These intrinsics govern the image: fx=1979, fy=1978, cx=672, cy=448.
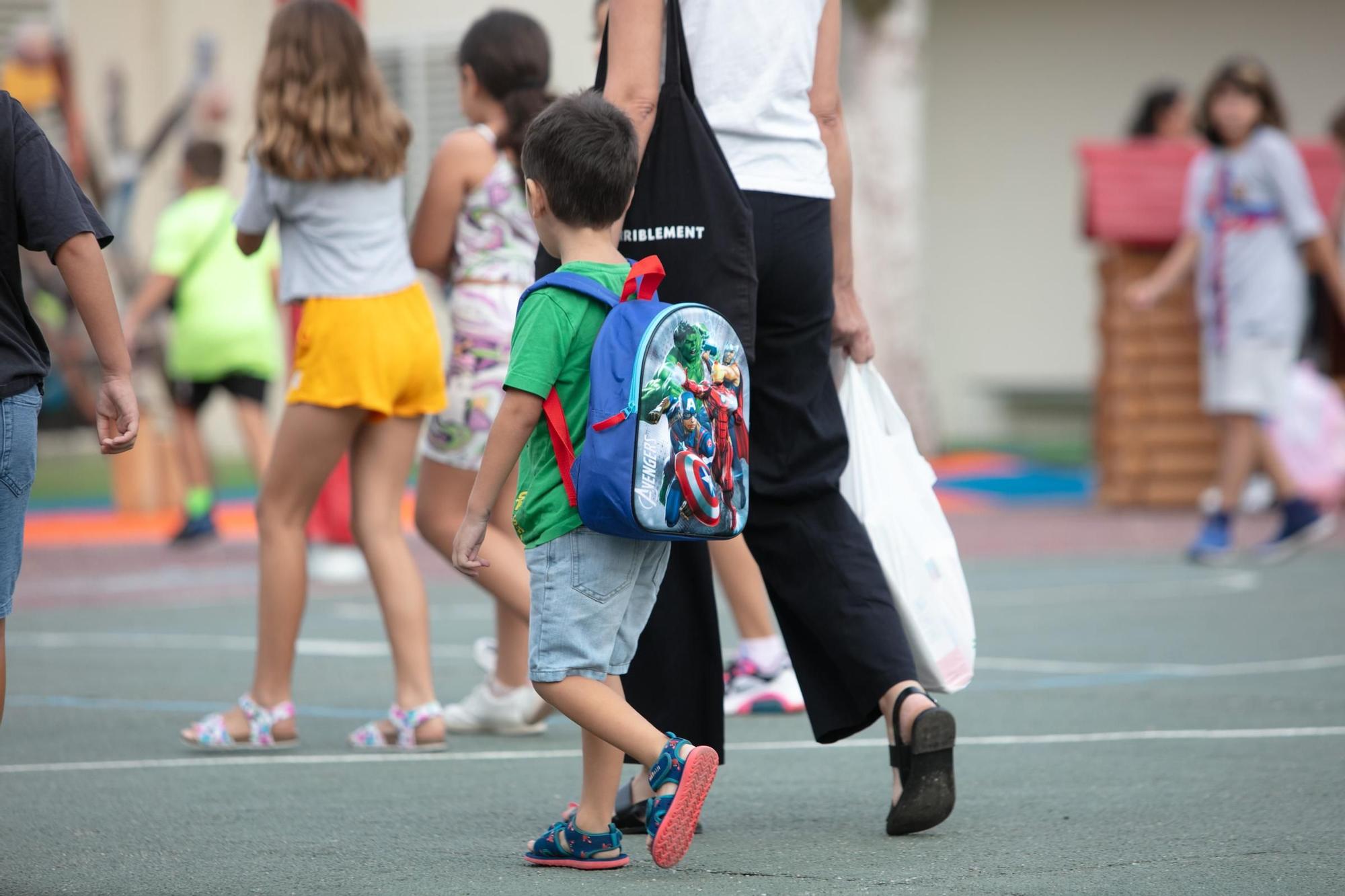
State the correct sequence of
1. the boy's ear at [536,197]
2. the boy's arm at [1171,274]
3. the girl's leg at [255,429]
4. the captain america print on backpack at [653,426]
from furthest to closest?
1. the girl's leg at [255,429]
2. the boy's arm at [1171,274]
3. the boy's ear at [536,197]
4. the captain america print on backpack at [653,426]

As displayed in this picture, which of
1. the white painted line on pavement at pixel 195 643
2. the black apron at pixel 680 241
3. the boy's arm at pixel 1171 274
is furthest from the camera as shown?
the boy's arm at pixel 1171 274

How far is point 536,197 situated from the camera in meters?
3.75

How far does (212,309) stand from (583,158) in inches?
277

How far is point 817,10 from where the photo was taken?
4.26 m

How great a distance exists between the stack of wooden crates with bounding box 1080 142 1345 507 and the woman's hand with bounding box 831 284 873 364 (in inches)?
322

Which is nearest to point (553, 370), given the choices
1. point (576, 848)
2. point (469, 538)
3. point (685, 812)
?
point (469, 538)

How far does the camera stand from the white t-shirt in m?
4.12

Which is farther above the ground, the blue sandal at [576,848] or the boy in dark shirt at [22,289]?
the boy in dark shirt at [22,289]

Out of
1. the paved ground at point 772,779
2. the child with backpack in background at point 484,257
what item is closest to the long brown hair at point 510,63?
the child with backpack in background at point 484,257

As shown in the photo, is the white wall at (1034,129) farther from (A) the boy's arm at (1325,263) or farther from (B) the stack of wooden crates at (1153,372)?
(A) the boy's arm at (1325,263)

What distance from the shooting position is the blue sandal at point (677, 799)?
140 inches

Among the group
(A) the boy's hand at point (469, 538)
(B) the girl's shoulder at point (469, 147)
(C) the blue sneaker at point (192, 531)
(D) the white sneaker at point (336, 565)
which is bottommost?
(C) the blue sneaker at point (192, 531)

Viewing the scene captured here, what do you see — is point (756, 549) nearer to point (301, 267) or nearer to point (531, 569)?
point (531, 569)

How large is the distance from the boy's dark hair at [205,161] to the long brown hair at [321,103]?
5075 mm
